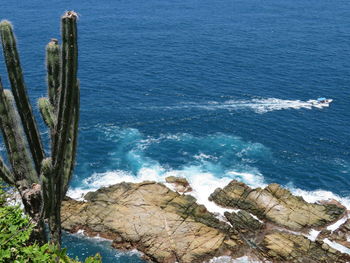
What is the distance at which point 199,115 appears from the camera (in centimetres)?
7219

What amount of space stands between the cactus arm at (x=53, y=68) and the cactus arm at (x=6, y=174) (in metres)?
3.68

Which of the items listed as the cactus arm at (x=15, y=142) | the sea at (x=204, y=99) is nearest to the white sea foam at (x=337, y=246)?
the sea at (x=204, y=99)

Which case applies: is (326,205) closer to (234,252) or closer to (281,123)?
(234,252)

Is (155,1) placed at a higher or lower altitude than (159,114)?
higher

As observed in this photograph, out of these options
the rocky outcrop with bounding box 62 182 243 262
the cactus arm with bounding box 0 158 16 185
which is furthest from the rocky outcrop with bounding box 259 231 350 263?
the cactus arm with bounding box 0 158 16 185

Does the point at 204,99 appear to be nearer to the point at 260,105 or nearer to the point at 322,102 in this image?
the point at 260,105

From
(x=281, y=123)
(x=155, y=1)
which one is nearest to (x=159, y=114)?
(x=281, y=123)

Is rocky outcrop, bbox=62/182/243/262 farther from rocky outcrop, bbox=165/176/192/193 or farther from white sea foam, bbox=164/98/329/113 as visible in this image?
white sea foam, bbox=164/98/329/113

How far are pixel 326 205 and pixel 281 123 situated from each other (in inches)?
950

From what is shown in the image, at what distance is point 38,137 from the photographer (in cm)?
1803

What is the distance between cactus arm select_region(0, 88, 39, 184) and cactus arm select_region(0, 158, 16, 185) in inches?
8.8

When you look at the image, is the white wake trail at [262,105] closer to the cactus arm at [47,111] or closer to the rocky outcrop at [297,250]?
the rocky outcrop at [297,250]

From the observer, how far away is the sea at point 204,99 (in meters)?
56.4

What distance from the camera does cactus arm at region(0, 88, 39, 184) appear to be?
17516mm
